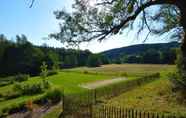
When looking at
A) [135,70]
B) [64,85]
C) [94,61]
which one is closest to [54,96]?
[64,85]

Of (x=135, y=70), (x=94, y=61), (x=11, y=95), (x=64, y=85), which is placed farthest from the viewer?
(x=94, y=61)

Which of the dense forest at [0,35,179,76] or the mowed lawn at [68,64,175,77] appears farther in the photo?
the dense forest at [0,35,179,76]

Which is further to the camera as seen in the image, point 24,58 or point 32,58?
point 24,58

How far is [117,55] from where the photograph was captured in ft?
423

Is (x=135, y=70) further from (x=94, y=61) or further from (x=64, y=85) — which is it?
(x=64, y=85)

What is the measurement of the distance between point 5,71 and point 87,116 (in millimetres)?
84769

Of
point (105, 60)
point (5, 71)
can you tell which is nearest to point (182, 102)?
point (5, 71)

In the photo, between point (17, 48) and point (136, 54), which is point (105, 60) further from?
point (17, 48)

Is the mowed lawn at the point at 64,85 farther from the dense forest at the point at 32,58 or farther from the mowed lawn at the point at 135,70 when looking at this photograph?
the dense forest at the point at 32,58

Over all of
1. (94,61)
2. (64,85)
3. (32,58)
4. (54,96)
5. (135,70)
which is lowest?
(54,96)

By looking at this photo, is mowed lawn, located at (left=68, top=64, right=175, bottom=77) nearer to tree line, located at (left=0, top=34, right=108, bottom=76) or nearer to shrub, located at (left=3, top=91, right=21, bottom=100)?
tree line, located at (left=0, top=34, right=108, bottom=76)

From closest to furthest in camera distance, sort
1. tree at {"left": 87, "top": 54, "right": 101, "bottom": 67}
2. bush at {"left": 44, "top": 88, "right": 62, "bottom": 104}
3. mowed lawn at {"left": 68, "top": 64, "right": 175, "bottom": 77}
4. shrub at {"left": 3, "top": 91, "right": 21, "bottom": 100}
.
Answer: bush at {"left": 44, "top": 88, "right": 62, "bottom": 104}
shrub at {"left": 3, "top": 91, "right": 21, "bottom": 100}
mowed lawn at {"left": 68, "top": 64, "right": 175, "bottom": 77}
tree at {"left": 87, "top": 54, "right": 101, "bottom": 67}

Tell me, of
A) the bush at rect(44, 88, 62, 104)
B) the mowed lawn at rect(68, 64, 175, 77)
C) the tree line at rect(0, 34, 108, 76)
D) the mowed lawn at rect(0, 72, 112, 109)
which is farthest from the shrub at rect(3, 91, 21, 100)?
the tree line at rect(0, 34, 108, 76)

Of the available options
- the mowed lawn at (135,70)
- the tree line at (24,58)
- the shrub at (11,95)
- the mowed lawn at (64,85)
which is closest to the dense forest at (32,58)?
the tree line at (24,58)
